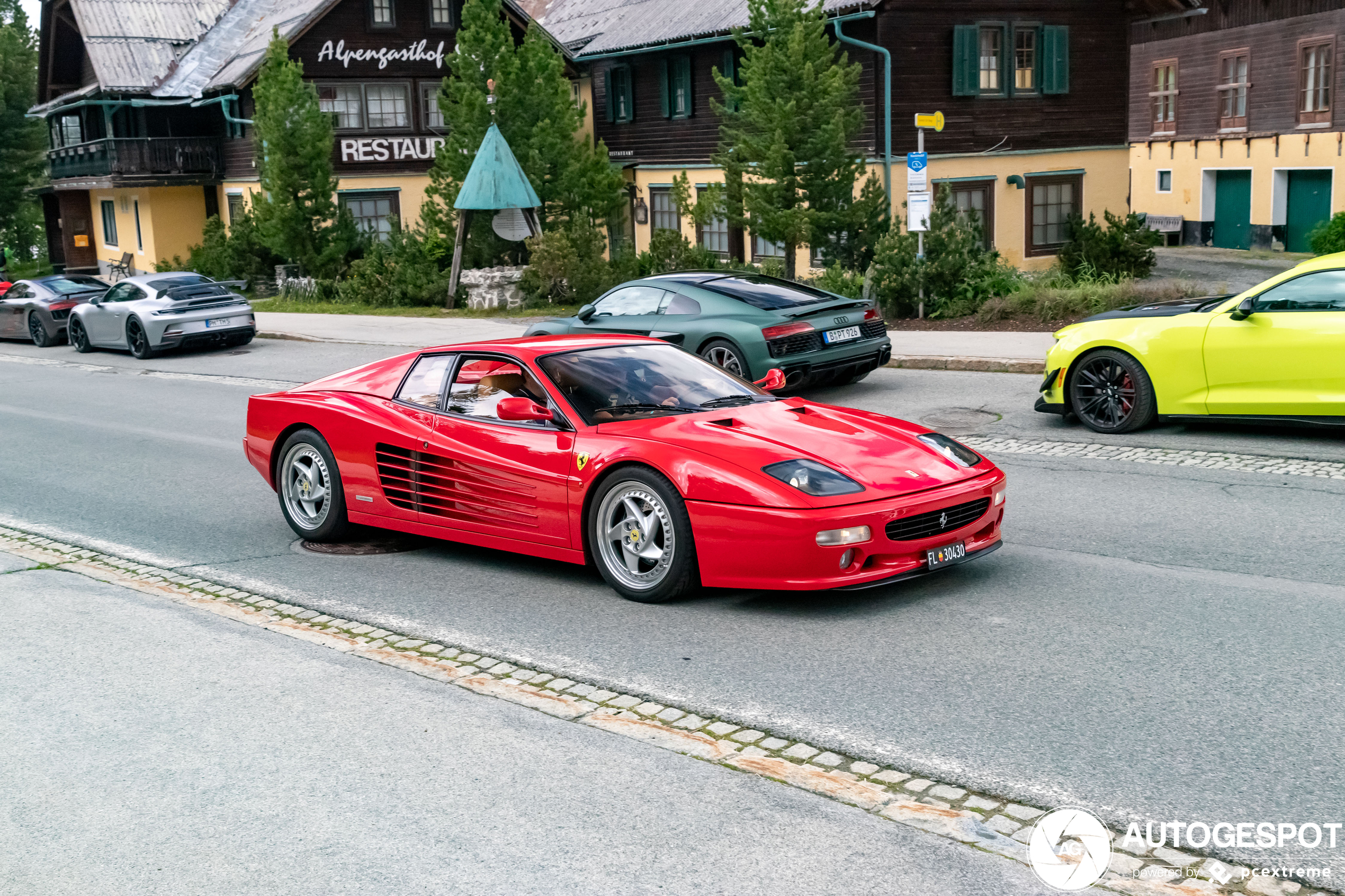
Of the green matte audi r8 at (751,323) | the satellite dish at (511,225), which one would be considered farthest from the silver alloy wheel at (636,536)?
the satellite dish at (511,225)

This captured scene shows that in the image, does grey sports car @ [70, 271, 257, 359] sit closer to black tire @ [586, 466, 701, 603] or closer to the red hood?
the red hood

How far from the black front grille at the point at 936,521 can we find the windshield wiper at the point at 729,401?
1459mm

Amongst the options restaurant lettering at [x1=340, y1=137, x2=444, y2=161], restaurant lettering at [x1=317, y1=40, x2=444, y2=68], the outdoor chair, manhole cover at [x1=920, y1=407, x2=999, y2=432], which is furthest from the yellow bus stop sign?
the outdoor chair

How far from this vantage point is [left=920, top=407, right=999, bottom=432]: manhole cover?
41.1 feet

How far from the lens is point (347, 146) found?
3919 cm

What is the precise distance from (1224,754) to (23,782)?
425cm

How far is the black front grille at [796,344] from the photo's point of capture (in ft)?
45.1

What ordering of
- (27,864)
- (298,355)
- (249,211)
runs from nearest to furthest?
(27,864), (298,355), (249,211)

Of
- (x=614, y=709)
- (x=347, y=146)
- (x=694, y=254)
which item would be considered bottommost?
(x=614, y=709)

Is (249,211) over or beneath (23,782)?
over

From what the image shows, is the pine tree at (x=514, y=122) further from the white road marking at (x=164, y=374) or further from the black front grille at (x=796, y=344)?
the black front grille at (x=796, y=344)

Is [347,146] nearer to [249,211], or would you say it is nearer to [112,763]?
[249,211]

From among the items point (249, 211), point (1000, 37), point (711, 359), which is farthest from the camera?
point (249, 211)

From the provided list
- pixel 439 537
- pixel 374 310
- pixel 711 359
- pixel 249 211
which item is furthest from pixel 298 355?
pixel 249 211
